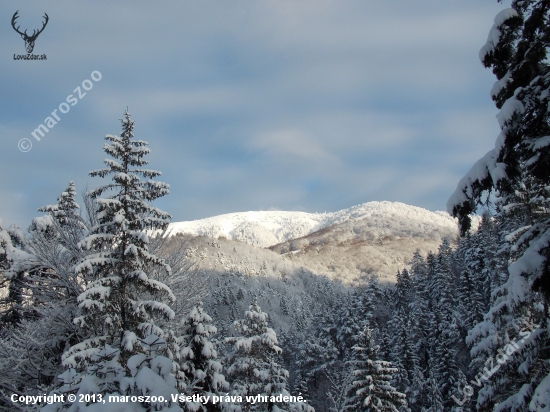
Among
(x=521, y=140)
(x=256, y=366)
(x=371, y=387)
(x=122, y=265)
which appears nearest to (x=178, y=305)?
(x=256, y=366)

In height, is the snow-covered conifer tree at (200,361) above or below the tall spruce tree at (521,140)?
below

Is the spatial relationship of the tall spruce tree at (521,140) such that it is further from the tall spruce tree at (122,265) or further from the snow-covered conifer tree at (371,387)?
the snow-covered conifer tree at (371,387)

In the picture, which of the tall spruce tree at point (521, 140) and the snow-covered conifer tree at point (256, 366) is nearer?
the tall spruce tree at point (521, 140)

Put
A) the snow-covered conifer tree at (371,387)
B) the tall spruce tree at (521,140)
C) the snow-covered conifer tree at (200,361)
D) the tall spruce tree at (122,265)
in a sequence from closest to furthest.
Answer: the tall spruce tree at (521,140), the tall spruce tree at (122,265), the snow-covered conifer tree at (200,361), the snow-covered conifer tree at (371,387)

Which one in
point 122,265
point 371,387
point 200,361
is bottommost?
point 371,387

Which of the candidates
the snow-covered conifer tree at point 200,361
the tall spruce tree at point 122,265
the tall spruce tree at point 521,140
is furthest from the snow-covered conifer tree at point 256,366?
the tall spruce tree at point 521,140

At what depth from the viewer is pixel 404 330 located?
37.8m

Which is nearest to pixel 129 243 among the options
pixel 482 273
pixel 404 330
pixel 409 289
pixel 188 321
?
pixel 188 321

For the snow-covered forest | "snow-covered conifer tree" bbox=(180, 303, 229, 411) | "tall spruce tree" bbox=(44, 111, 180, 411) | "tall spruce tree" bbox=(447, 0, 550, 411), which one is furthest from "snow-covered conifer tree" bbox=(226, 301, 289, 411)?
"tall spruce tree" bbox=(447, 0, 550, 411)

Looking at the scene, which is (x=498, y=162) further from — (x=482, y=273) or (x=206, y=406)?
(x=482, y=273)

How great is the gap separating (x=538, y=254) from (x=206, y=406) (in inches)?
461

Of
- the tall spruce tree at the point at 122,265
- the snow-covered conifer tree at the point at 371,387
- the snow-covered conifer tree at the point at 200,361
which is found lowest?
the snow-covered conifer tree at the point at 371,387

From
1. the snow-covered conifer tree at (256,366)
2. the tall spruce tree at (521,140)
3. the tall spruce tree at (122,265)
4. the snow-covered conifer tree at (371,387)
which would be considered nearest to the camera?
the tall spruce tree at (521,140)

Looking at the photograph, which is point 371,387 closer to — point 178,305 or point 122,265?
point 178,305
